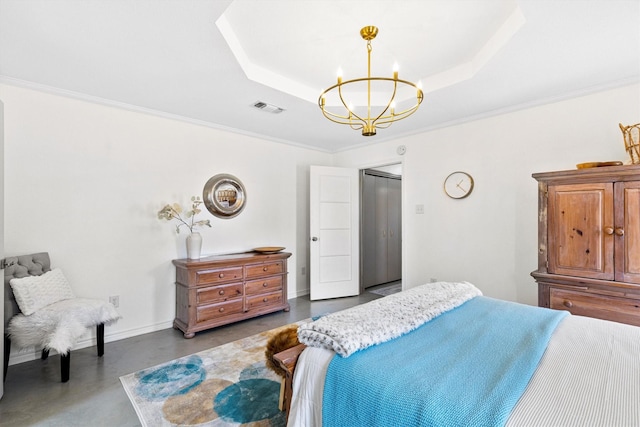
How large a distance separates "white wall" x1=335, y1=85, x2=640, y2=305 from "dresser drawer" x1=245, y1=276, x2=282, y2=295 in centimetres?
176

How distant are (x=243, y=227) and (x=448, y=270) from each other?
2.70 metres

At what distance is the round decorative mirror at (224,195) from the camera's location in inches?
146

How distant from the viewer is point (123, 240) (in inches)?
123

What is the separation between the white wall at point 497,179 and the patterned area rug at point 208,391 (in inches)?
98.6

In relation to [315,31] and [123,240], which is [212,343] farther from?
[315,31]

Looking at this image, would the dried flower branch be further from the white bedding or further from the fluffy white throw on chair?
the white bedding

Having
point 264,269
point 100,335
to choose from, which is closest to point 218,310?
point 264,269

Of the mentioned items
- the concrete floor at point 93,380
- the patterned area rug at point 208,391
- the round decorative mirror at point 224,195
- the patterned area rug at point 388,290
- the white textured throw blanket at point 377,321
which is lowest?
the patterned area rug at point 388,290

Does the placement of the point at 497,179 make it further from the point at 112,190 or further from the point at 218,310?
the point at 112,190

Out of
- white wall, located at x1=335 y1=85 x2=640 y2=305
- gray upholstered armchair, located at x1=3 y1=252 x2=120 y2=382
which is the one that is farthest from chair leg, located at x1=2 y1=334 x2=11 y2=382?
white wall, located at x1=335 y1=85 x2=640 y2=305

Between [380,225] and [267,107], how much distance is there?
10.4 ft

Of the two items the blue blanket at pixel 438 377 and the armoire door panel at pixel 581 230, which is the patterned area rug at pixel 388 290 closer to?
the armoire door panel at pixel 581 230

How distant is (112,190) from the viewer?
306cm

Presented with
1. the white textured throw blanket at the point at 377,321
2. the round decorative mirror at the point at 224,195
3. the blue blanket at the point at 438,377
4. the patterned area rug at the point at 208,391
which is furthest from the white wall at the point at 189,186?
the blue blanket at the point at 438,377
